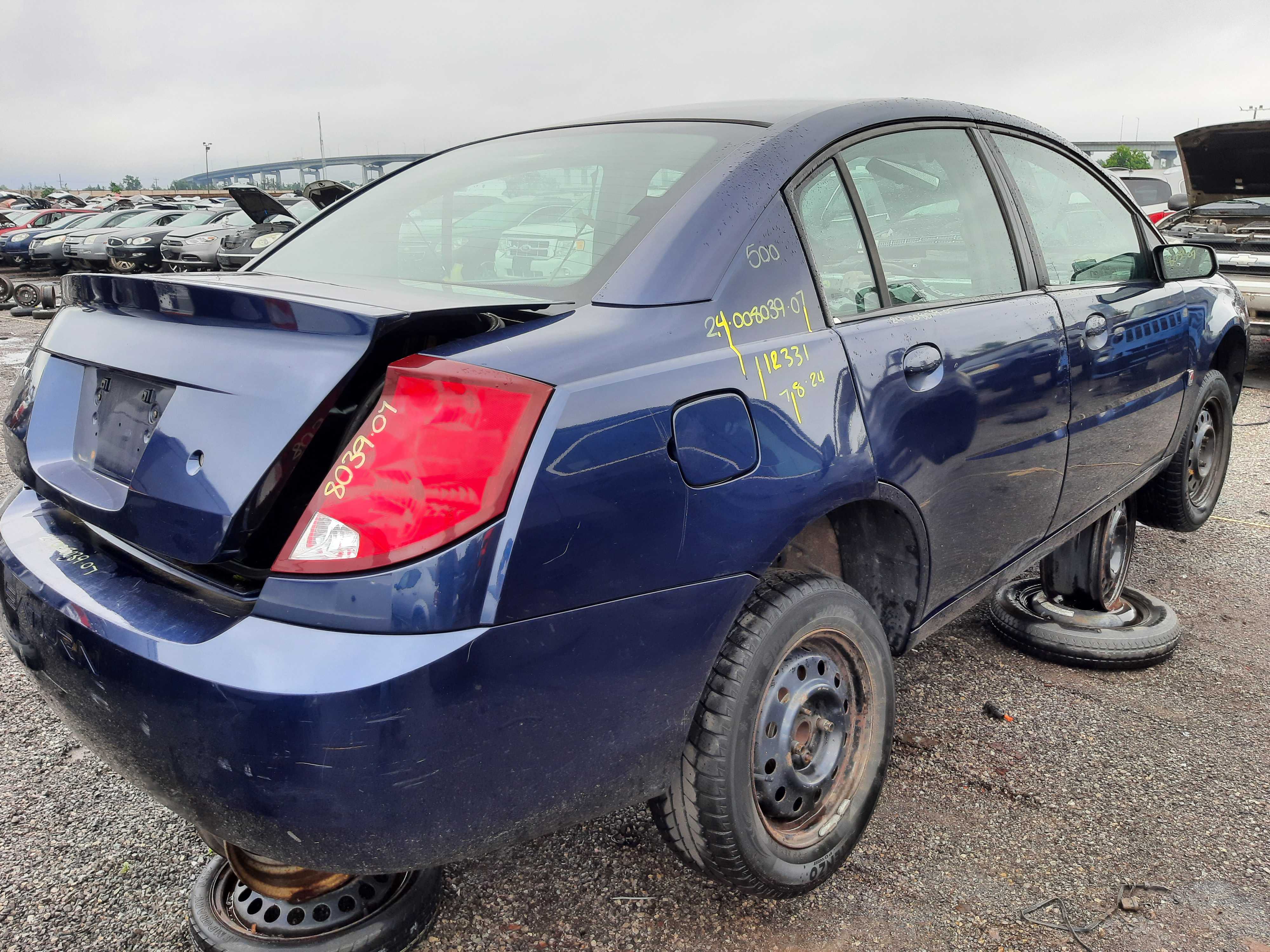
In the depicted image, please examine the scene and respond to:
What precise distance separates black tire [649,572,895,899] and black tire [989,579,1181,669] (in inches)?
45.6

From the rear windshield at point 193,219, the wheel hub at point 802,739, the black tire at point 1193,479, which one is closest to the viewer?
the wheel hub at point 802,739

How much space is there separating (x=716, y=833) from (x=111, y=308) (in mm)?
1562

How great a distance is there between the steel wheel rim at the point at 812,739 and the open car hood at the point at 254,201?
9188 millimetres

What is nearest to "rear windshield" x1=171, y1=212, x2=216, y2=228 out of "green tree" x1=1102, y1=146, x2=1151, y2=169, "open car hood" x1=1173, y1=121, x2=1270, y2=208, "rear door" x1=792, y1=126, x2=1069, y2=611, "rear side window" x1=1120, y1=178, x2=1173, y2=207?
"rear side window" x1=1120, y1=178, x2=1173, y2=207

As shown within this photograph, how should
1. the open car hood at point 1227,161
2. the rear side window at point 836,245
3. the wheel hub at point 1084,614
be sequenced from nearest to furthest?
the rear side window at point 836,245 → the wheel hub at point 1084,614 → the open car hood at point 1227,161

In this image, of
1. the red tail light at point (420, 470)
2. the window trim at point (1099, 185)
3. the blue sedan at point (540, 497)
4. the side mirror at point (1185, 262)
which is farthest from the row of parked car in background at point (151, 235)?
the red tail light at point (420, 470)

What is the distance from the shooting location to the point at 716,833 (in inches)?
68.1

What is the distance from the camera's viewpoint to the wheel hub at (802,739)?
73.4 inches

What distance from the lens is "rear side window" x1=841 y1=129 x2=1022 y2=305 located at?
221 cm

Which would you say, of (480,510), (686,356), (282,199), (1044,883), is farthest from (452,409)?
(282,199)

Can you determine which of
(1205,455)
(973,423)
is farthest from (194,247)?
(973,423)

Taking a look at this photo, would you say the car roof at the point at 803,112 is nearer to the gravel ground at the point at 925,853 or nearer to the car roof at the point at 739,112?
the car roof at the point at 739,112

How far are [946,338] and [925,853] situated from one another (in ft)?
3.95

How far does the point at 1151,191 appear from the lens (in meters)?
9.97
